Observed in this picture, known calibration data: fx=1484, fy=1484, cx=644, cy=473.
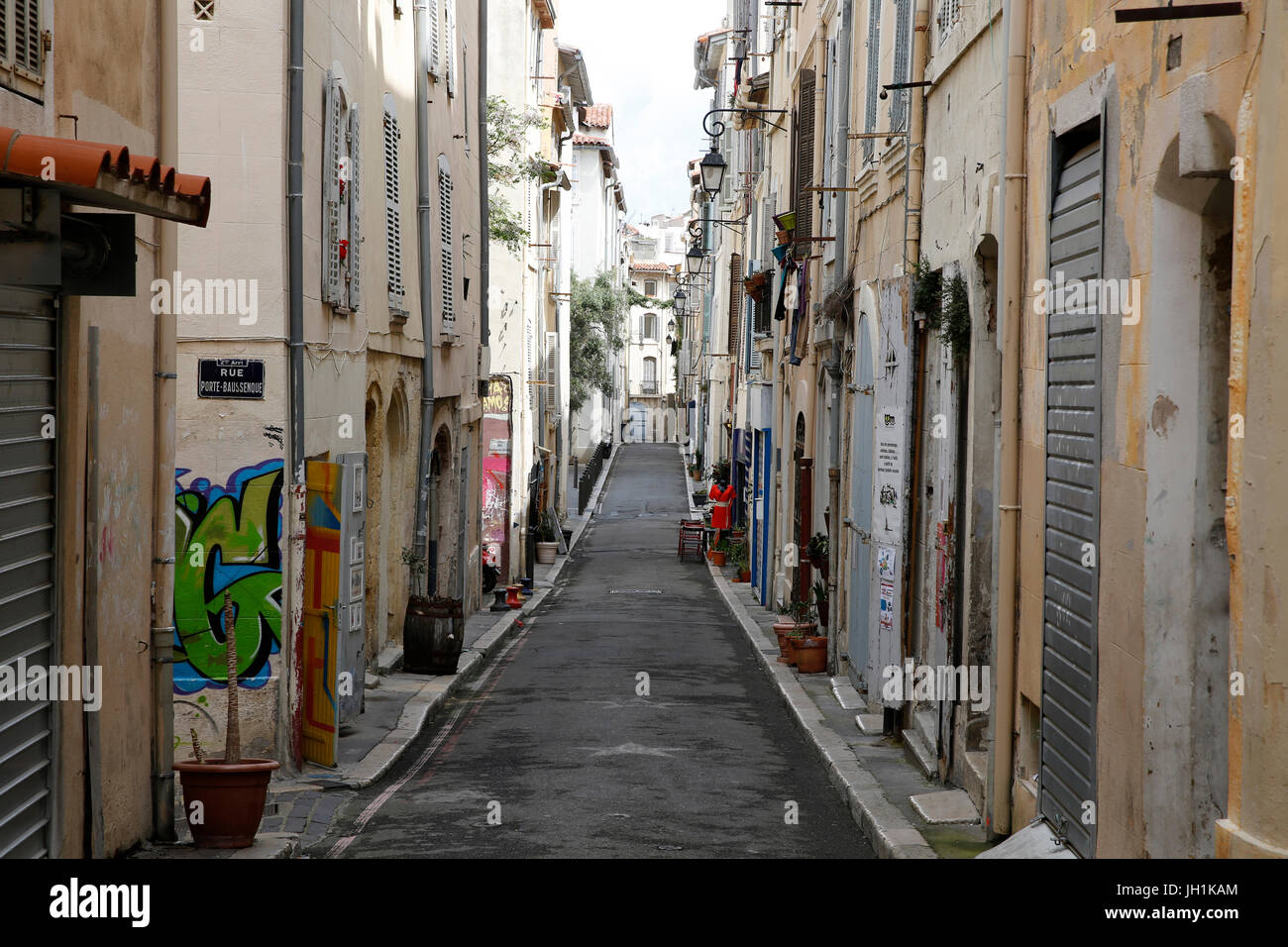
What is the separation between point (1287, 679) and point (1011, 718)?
161 inches

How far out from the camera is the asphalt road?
366 inches

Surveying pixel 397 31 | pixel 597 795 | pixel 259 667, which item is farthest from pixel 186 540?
pixel 397 31

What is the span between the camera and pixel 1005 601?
8773 millimetres

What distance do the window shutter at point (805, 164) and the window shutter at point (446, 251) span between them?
488cm

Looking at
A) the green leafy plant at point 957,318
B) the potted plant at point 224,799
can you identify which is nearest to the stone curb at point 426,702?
the potted plant at point 224,799

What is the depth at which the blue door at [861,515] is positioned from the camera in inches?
571

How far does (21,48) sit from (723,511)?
31.0 meters

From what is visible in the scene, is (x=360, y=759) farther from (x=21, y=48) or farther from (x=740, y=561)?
(x=740, y=561)

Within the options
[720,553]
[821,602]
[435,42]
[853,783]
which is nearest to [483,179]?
[435,42]

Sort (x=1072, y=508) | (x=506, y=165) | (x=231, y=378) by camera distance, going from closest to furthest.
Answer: (x=1072, y=508)
(x=231, y=378)
(x=506, y=165)

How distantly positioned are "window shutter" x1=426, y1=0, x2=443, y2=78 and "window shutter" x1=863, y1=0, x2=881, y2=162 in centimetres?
594

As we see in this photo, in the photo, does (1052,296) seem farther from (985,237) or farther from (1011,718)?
(1011,718)

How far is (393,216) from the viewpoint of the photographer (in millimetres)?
16422

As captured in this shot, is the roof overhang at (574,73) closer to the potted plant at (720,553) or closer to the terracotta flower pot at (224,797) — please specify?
the potted plant at (720,553)
